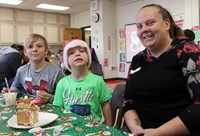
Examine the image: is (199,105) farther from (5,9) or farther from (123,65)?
(5,9)

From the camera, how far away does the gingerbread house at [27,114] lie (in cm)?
96

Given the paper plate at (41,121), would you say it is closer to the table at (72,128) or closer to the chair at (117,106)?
the table at (72,128)

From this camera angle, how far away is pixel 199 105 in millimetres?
907

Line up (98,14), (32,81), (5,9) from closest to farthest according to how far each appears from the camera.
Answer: (32,81) < (98,14) < (5,9)

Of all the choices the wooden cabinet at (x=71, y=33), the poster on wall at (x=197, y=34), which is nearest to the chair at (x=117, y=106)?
the poster on wall at (x=197, y=34)

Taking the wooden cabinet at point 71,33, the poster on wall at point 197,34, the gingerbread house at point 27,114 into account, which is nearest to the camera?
the gingerbread house at point 27,114

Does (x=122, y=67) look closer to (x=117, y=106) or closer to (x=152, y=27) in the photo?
(x=117, y=106)

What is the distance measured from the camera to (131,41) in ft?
19.4

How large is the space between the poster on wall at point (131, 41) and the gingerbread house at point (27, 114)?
16.3 ft

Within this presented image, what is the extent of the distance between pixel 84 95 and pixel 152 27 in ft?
1.89

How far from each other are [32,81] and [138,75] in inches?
35.6

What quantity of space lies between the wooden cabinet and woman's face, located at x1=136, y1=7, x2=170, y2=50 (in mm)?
6372

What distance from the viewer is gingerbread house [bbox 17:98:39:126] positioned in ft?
3.14

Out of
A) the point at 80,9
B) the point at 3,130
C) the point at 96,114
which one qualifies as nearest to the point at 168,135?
the point at 96,114
